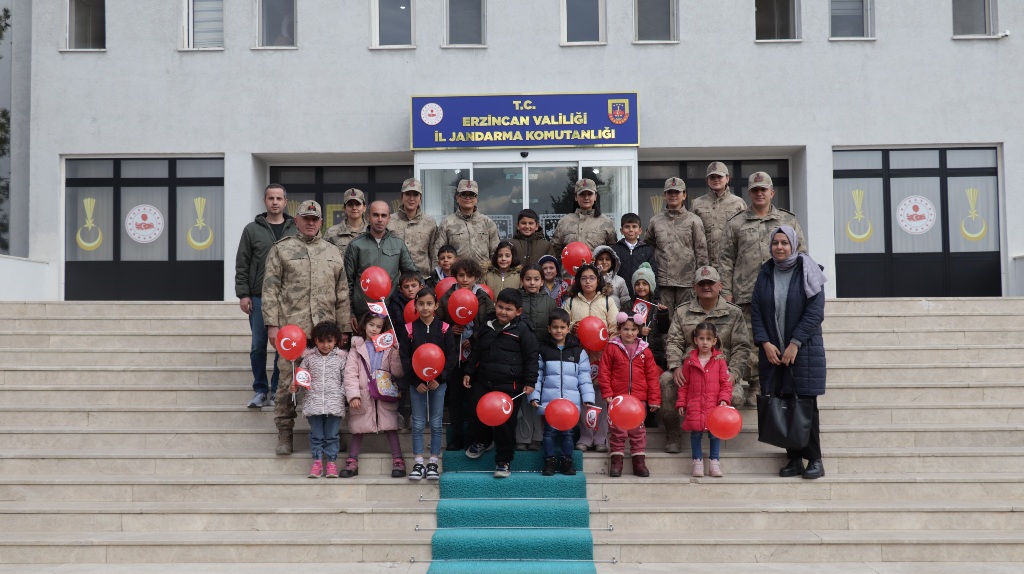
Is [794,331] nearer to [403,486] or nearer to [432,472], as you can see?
[432,472]

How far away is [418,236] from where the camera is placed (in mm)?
8617

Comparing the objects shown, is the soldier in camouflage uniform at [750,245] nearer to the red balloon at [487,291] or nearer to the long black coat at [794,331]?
the long black coat at [794,331]

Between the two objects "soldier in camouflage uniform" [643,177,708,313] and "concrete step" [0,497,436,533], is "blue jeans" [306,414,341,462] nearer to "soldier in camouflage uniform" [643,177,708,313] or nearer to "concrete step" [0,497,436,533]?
"concrete step" [0,497,436,533]

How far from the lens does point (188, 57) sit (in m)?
13.9

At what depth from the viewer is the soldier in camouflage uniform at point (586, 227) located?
8.82 meters

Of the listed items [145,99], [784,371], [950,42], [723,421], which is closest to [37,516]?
[723,421]

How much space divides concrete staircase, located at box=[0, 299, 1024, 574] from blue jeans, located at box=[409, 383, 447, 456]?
26cm

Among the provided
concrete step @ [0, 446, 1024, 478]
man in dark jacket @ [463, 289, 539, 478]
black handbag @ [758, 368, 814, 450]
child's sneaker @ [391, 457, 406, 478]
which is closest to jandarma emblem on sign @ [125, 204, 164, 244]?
concrete step @ [0, 446, 1024, 478]

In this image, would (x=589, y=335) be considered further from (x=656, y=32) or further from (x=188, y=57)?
(x=188, y=57)

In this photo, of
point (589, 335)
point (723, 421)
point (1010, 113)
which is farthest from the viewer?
point (1010, 113)

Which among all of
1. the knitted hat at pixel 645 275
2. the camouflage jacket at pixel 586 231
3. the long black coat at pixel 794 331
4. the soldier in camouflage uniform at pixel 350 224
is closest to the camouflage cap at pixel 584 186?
the camouflage jacket at pixel 586 231

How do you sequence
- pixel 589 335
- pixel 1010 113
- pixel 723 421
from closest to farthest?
pixel 723 421, pixel 589 335, pixel 1010 113

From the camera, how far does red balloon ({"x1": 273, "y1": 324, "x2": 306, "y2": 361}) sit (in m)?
6.92

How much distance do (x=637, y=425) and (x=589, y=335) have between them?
Result: 786 millimetres
